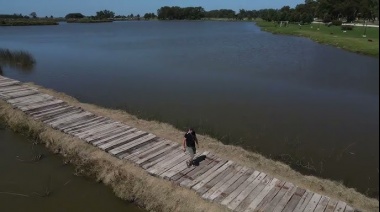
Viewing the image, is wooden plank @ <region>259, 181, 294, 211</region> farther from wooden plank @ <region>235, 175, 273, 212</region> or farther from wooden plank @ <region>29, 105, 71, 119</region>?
wooden plank @ <region>29, 105, 71, 119</region>

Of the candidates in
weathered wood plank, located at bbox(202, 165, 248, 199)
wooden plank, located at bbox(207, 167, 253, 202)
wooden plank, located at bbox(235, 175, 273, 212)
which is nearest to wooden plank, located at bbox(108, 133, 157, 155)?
weathered wood plank, located at bbox(202, 165, 248, 199)

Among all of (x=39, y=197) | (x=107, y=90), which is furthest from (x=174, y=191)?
(x=107, y=90)

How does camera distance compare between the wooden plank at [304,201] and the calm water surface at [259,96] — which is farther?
the calm water surface at [259,96]

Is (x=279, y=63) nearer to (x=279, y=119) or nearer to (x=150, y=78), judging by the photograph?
(x=150, y=78)

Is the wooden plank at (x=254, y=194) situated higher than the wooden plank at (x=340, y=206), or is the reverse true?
the wooden plank at (x=254, y=194)

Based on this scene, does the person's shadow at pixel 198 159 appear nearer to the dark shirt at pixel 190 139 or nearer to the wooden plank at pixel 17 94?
the dark shirt at pixel 190 139

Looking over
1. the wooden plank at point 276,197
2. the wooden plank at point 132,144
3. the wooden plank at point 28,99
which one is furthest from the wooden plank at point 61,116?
the wooden plank at point 276,197
